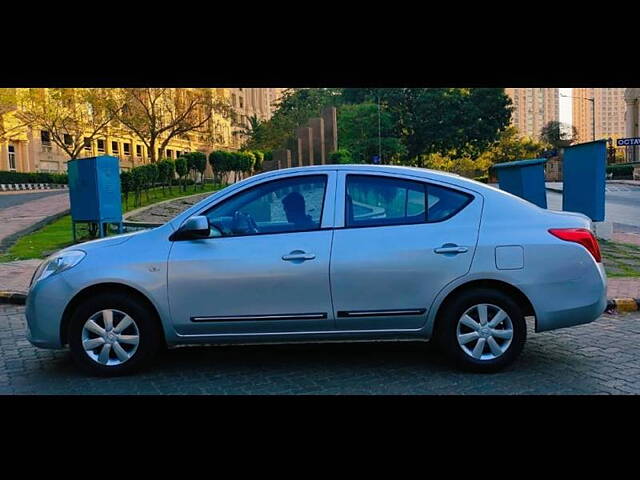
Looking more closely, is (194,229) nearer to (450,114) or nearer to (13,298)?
(13,298)

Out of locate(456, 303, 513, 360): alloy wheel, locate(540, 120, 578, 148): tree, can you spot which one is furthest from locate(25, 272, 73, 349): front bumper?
locate(540, 120, 578, 148): tree

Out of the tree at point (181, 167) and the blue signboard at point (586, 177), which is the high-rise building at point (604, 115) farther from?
the blue signboard at point (586, 177)

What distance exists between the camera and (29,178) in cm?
4525

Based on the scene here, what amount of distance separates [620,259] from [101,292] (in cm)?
906

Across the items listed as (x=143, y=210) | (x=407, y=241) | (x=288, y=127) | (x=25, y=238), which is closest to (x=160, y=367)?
(x=407, y=241)

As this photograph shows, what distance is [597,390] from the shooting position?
15.0 feet

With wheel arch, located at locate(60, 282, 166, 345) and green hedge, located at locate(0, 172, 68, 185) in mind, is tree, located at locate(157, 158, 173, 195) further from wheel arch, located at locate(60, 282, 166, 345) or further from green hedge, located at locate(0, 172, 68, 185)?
green hedge, located at locate(0, 172, 68, 185)

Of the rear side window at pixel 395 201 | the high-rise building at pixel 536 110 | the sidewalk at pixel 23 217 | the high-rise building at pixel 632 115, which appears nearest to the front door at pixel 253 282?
the rear side window at pixel 395 201

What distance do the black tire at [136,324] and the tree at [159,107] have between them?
35.0m

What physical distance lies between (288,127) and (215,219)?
50281 mm

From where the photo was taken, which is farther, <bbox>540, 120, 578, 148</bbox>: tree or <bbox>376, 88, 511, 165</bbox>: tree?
<bbox>540, 120, 578, 148</bbox>: tree

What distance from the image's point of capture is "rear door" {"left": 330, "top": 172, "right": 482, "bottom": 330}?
4.86m

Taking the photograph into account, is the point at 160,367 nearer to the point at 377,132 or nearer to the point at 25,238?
the point at 25,238

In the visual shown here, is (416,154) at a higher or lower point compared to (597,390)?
higher
